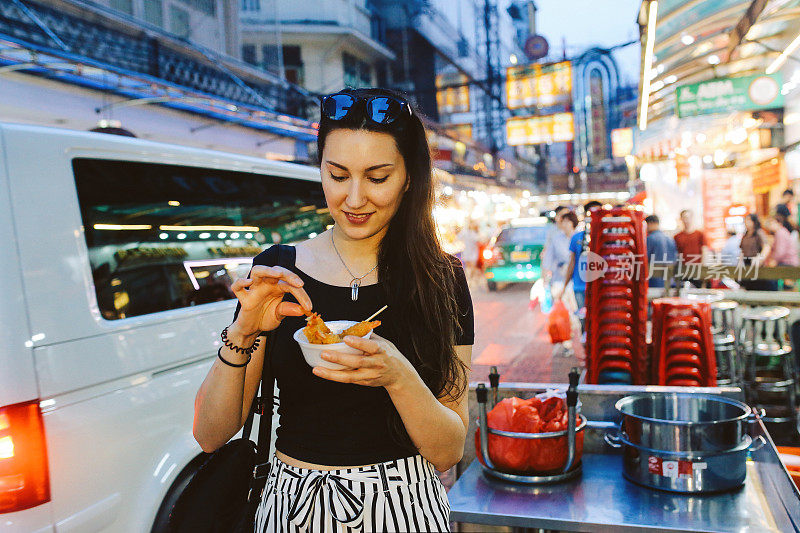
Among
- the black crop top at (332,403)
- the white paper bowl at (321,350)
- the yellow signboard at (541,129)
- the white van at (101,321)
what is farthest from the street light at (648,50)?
the yellow signboard at (541,129)

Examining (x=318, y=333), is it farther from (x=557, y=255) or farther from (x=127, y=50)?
(x=127, y=50)

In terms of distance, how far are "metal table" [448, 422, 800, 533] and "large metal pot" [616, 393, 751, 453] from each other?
7.3 inches

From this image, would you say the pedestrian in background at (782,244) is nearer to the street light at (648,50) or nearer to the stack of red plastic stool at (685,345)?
the street light at (648,50)

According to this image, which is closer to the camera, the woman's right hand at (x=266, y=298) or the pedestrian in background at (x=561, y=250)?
the woman's right hand at (x=266, y=298)

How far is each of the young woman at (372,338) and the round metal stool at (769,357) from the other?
504cm

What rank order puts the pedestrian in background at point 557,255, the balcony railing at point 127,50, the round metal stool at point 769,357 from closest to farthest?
the round metal stool at point 769,357
the pedestrian in background at point 557,255
the balcony railing at point 127,50

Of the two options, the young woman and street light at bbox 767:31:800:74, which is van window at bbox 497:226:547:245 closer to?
street light at bbox 767:31:800:74

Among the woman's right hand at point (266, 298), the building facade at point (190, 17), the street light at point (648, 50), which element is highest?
the building facade at point (190, 17)

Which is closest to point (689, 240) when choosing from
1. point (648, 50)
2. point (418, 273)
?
point (648, 50)

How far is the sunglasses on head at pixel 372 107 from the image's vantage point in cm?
155

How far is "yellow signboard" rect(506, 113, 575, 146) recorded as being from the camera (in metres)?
21.7

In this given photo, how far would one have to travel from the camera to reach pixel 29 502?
1936 millimetres

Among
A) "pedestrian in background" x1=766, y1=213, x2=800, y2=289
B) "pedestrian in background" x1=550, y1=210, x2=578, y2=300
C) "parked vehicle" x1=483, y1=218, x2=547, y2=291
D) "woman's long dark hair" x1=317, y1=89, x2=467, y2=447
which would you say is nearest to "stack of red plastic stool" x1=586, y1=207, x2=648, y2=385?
"woman's long dark hair" x1=317, y1=89, x2=467, y2=447

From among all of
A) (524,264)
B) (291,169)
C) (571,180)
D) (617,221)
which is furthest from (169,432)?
(571,180)
